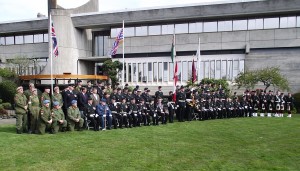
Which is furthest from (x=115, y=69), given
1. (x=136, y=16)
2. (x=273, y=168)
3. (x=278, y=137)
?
(x=273, y=168)

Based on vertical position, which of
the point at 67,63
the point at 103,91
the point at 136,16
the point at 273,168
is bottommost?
the point at 273,168

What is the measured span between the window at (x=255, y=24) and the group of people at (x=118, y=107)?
36.6 ft

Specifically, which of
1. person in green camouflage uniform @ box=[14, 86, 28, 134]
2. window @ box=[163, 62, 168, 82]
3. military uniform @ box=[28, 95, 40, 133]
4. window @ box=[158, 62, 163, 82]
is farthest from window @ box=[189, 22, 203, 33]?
person in green camouflage uniform @ box=[14, 86, 28, 134]

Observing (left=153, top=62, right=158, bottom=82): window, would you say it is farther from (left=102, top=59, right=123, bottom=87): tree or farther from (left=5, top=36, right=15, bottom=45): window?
(left=5, top=36, right=15, bottom=45): window

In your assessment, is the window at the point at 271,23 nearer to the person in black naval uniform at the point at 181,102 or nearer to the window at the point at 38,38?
the person in black naval uniform at the point at 181,102

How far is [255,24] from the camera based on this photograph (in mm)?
29016

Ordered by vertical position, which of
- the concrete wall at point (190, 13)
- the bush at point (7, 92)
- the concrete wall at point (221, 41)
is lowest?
the bush at point (7, 92)

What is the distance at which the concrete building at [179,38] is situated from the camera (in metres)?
27.9

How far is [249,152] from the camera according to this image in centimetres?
842

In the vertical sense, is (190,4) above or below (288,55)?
above

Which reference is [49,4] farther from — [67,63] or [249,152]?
[249,152]

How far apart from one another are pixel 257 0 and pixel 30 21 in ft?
80.8

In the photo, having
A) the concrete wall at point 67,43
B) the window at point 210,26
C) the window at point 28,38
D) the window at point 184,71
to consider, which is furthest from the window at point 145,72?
the window at point 28,38

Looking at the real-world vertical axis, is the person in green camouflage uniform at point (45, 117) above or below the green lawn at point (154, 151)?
above
